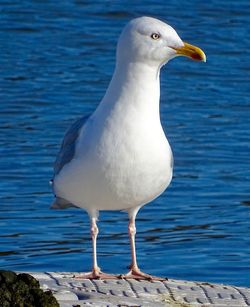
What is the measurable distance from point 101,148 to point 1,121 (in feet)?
20.4

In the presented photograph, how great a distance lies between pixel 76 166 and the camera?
6.83 m

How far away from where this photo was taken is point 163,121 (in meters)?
12.7

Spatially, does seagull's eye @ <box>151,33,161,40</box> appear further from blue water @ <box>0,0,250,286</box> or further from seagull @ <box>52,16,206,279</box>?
blue water @ <box>0,0,250,286</box>

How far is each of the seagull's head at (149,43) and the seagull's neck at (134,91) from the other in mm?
47

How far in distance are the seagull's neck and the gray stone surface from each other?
2.98 ft

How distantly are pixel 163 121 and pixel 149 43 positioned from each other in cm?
587

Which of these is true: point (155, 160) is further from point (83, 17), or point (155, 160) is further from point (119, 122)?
point (83, 17)

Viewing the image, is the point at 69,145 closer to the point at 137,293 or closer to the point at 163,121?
the point at 137,293

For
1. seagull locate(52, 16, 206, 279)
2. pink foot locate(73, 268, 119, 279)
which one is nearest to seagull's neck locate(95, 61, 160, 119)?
seagull locate(52, 16, 206, 279)

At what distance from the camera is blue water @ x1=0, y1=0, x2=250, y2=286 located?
895cm

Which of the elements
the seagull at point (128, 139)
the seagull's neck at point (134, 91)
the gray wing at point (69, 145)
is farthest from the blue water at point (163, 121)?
the seagull's neck at point (134, 91)

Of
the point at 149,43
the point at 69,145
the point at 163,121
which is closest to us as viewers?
the point at 149,43

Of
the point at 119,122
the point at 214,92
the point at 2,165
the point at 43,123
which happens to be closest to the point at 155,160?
the point at 119,122

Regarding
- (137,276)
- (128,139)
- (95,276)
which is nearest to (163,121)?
(137,276)
